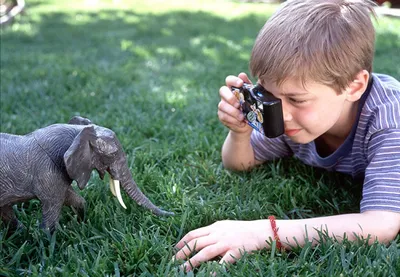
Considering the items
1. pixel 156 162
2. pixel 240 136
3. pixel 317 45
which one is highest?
pixel 317 45

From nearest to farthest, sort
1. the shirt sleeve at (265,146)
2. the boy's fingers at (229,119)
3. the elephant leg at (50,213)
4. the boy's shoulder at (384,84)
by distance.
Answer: the elephant leg at (50,213), the boy's shoulder at (384,84), the boy's fingers at (229,119), the shirt sleeve at (265,146)

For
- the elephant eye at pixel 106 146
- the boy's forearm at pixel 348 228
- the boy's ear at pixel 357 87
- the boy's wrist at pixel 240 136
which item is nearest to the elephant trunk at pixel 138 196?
the elephant eye at pixel 106 146

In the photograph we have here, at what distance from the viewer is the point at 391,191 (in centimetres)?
203

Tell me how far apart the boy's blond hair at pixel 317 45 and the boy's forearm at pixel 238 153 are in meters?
0.56

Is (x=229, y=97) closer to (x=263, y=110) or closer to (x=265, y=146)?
(x=263, y=110)

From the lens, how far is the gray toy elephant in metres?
1.91

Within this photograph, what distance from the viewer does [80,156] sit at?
1890mm

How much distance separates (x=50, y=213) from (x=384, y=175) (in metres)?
1.36

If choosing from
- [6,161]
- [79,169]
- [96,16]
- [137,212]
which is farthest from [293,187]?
[96,16]

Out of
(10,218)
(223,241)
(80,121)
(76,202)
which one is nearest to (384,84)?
(223,241)

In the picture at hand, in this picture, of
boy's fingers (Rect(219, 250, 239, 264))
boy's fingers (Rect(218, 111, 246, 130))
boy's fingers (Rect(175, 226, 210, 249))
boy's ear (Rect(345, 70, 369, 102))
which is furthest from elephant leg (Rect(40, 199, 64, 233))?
boy's ear (Rect(345, 70, 369, 102))

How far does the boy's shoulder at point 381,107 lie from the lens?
217 centimetres

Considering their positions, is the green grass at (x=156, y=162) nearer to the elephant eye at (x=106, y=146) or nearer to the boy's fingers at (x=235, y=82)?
the elephant eye at (x=106, y=146)

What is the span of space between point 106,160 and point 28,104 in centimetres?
230
